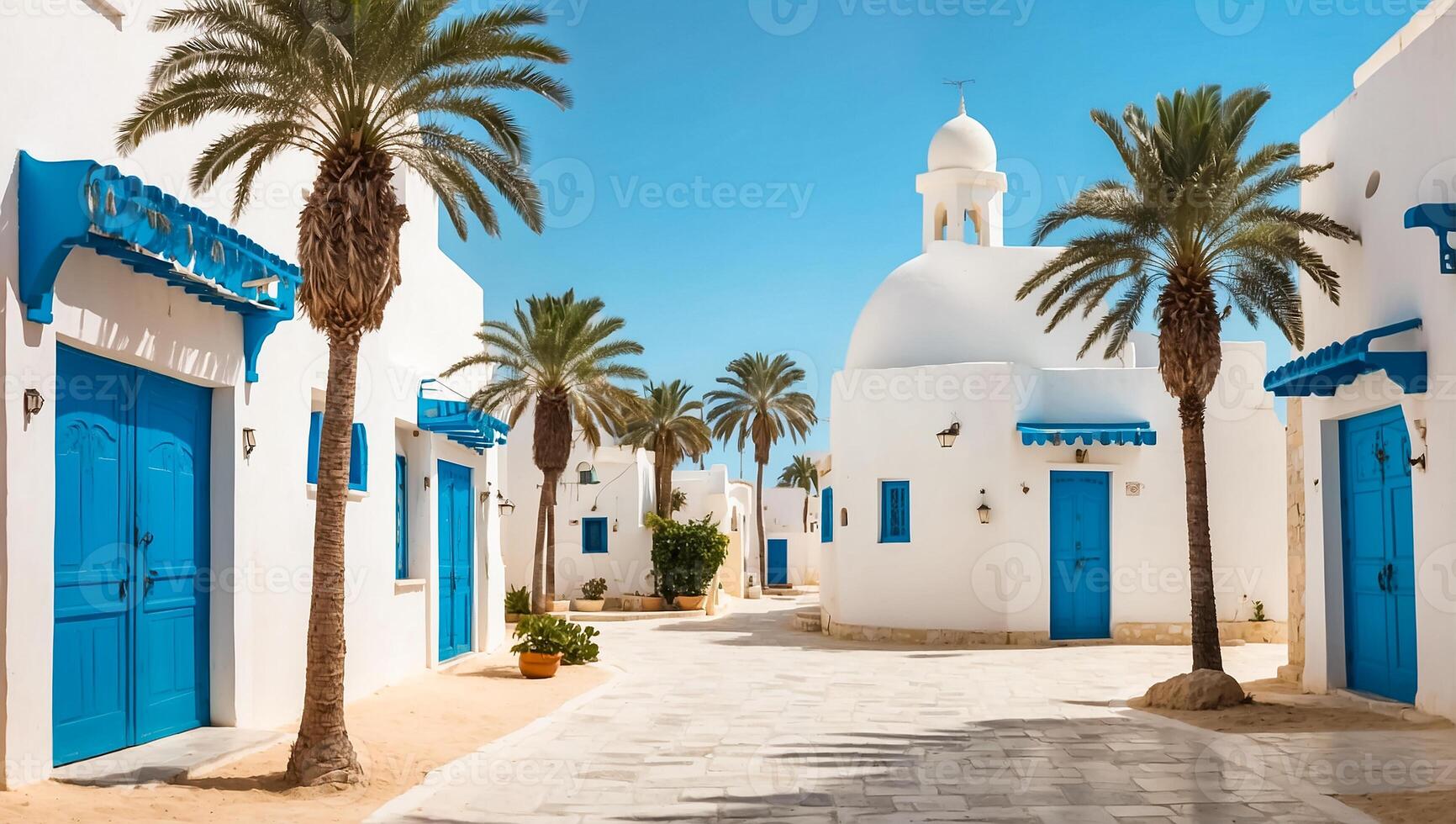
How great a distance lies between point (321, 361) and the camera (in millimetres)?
11781

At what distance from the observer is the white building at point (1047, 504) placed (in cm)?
2031

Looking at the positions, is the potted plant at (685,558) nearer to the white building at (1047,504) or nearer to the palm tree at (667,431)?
the palm tree at (667,431)

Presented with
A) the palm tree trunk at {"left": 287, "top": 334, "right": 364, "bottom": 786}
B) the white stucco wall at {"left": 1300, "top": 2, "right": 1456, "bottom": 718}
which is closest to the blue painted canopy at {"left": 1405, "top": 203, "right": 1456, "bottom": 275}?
the white stucco wall at {"left": 1300, "top": 2, "right": 1456, "bottom": 718}

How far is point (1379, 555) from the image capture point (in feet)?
38.1

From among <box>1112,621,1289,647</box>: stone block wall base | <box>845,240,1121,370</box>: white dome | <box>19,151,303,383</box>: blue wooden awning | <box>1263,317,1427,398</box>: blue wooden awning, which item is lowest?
<box>1112,621,1289,647</box>: stone block wall base

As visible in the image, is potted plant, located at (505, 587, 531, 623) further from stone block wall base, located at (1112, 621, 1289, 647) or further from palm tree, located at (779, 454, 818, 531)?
palm tree, located at (779, 454, 818, 531)

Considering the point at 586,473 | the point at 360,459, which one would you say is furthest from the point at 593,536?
the point at 360,459

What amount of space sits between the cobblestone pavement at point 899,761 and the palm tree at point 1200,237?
2.77 metres

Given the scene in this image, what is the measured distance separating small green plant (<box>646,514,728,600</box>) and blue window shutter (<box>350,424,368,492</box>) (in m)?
20.0

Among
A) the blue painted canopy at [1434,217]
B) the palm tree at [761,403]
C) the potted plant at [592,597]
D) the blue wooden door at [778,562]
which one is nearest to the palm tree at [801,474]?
the blue wooden door at [778,562]

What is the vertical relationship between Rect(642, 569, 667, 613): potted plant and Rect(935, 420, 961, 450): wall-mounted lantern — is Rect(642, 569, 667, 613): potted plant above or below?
below

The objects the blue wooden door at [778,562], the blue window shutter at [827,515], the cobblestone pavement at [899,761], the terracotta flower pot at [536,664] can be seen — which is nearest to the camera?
the cobblestone pavement at [899,761]

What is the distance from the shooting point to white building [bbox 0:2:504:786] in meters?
7.08

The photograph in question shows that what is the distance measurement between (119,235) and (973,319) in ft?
57.2
